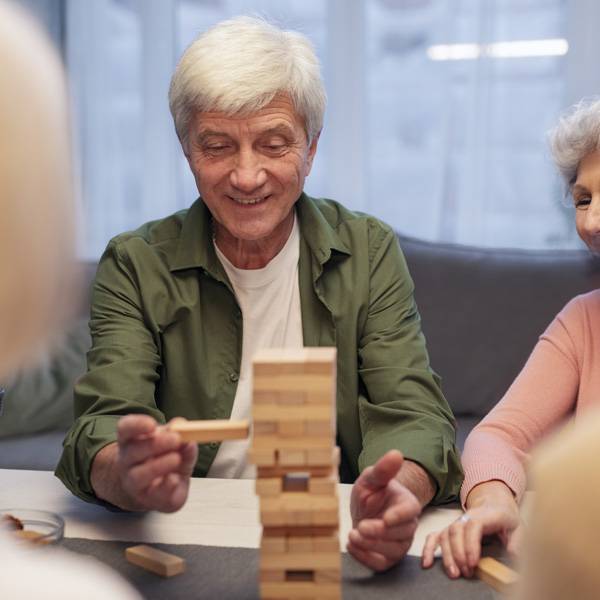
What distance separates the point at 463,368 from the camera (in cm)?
307

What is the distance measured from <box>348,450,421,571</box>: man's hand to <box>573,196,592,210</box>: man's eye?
83 centimetres

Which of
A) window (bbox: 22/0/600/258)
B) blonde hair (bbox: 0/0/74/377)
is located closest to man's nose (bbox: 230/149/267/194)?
blonde hair (bbox: 0/0/74/377)

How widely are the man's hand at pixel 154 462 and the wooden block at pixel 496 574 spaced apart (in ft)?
1.37

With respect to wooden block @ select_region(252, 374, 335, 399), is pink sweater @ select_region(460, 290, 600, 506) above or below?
below

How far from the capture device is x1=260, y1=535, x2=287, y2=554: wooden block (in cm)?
103

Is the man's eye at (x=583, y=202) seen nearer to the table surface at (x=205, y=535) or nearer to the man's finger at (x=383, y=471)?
the table surface at (x=205, y=535)

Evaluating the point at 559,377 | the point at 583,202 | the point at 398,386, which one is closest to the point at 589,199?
the point at 583,202

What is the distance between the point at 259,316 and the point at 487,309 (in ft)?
4.54

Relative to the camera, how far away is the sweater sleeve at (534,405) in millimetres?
1716

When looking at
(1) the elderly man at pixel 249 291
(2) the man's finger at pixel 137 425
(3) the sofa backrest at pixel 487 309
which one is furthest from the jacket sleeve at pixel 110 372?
(3) the sofa backrest at pixel 487 309

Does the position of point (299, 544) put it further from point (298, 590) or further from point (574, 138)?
point (574, 138)

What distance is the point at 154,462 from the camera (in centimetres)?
111

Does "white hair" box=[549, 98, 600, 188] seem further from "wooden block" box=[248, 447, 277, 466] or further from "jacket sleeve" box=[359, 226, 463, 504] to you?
"wooden block" box=[248, 447, 277, 466]

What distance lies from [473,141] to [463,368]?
1.04 meters
